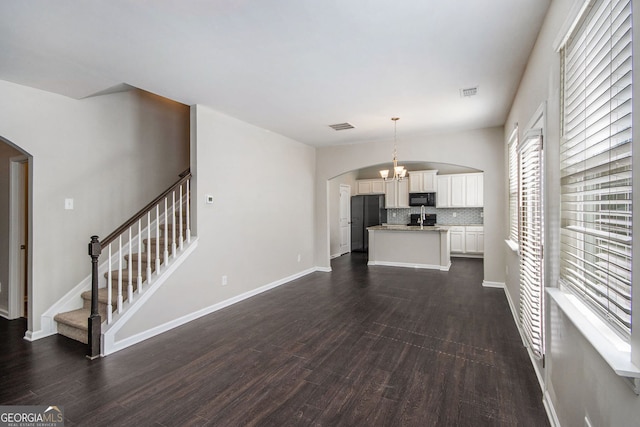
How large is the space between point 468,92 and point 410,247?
416cm

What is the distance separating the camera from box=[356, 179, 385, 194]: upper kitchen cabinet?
9.37 m

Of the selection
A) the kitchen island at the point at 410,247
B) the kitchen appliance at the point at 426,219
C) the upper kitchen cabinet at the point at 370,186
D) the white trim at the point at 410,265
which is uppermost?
the upper kitchen cabinet at the point at 370,186

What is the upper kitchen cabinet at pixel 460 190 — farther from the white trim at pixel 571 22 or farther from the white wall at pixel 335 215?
the white trim at pixel 571 22

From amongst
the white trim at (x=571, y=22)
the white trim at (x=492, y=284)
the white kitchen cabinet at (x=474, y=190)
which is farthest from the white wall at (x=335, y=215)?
the white trim at (x=571, y=22)

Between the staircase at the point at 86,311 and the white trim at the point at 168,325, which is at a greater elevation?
the staircase at the point at 86,311

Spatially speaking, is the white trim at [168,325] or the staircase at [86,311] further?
the staircase at [86,311]

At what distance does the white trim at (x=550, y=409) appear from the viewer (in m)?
1.85

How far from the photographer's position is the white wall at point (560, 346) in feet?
3.68

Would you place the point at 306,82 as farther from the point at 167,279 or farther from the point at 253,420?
the point at 253,420

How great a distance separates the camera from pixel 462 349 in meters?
2.96

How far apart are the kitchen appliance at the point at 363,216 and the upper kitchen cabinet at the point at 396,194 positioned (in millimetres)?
265

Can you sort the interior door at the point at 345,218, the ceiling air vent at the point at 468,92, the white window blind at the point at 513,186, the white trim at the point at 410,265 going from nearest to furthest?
the ceiling air vent at the point at 468,92 → the white window blind at the point at 513,186 → the white trim at the point at 410,265 → the interior door at the point at 345,218

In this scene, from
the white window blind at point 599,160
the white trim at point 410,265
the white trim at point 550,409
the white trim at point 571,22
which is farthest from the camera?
the white trim at point 410,265

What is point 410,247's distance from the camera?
7098mm
